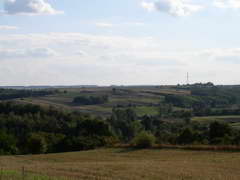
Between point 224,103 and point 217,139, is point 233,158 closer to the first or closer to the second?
point 217,139

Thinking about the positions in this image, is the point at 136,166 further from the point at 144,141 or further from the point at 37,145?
the point at 37,145

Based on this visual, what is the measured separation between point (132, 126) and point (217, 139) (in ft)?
173

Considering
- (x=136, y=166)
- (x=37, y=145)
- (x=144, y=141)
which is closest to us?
(x=136, y=166)

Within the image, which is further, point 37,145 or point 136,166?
point 37,145

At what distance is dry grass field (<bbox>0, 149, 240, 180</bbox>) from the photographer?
2898 centimetres

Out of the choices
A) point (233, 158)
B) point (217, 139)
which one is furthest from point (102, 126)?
point (233, 158)

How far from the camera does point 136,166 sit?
3619 cm

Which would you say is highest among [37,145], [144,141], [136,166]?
[136,166]

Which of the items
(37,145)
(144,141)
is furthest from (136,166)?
(37,145)

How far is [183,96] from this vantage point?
19938 cm

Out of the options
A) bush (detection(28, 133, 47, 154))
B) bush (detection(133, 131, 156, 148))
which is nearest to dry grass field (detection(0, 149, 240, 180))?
bush (detection(133, 131, 156, 148))

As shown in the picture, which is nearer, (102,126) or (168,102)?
(102,126)

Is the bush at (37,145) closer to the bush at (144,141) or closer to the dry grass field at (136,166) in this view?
the dry grass field at (136,166)

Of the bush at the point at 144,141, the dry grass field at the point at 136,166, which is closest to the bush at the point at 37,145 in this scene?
the dry grass field at the point at 136,166
